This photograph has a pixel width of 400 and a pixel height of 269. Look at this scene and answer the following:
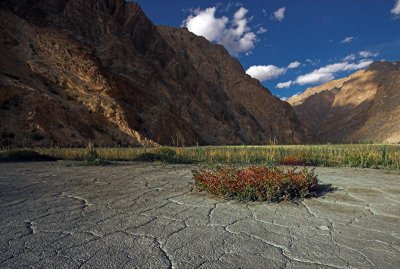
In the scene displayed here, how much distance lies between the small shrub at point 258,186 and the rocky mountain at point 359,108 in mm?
→ 60811

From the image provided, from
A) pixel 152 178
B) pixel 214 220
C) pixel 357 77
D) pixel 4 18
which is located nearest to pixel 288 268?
pixel 214 220

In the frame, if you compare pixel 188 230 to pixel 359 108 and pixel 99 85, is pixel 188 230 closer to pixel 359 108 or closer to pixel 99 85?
pixel 99 85

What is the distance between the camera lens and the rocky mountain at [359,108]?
73625 millimetres

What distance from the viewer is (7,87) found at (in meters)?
28.8

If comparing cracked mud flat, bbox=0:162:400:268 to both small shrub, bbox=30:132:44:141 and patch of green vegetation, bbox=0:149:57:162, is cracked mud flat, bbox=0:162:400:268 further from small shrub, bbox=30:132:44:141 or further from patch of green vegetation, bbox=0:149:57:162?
small shrub, bbox=30:132:44:141

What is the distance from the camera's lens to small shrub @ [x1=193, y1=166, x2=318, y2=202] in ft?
22.3

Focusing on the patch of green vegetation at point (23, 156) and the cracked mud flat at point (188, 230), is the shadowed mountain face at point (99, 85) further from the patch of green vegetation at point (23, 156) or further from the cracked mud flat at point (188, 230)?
the cracked mud flat at point (188, 230)

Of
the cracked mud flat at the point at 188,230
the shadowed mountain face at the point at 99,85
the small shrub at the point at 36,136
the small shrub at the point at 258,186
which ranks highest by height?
the shadowed mountain face at the point at 99,85

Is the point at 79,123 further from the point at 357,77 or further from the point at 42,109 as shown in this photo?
the point at 357,77

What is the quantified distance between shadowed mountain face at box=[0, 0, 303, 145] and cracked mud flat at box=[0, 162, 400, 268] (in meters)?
21.4

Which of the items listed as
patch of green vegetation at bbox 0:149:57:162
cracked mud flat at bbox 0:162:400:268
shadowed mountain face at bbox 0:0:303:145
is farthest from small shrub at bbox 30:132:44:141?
cracked mud flat at bbox 0:162:400:268

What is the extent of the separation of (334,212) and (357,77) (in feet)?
414

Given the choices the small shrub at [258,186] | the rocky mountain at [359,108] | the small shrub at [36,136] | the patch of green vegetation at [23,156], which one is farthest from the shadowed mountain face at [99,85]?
the rocky mountain at [359,108]

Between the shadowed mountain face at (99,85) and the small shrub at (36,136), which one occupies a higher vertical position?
the shadowed mountain face at (99,85)
